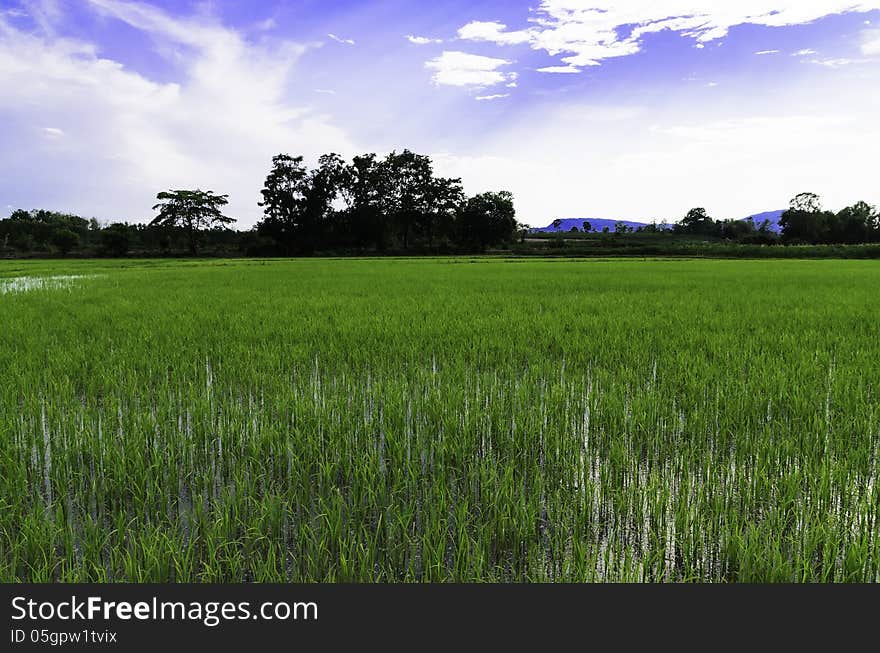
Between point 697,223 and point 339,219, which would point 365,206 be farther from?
point 697,223

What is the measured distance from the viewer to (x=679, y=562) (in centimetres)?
200

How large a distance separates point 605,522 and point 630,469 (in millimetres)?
549

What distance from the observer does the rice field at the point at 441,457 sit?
77.8 inches

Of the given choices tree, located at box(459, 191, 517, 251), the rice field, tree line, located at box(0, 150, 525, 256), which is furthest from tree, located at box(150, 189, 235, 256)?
the rice field

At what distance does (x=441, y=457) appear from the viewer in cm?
279

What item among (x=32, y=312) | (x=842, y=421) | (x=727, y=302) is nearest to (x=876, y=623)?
(x=842, y=421)

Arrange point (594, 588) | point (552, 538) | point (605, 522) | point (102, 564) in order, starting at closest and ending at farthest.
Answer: point (594, 588)
point (102, 564)
point (552, 538)
point (605, 522)

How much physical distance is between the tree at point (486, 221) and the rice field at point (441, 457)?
4656 cm

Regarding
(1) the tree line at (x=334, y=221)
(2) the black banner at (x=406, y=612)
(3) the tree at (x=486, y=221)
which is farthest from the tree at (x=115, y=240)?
(2) the black banner at (x=406, y=612)

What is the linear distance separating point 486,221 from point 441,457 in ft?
165

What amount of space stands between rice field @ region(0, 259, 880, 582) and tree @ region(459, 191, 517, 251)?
46559 mm

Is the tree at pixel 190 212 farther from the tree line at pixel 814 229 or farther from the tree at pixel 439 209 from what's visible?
the tree line at pixel 814 229

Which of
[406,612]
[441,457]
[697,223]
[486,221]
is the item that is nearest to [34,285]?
[441,457]

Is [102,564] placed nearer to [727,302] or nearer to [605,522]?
[605,522]
